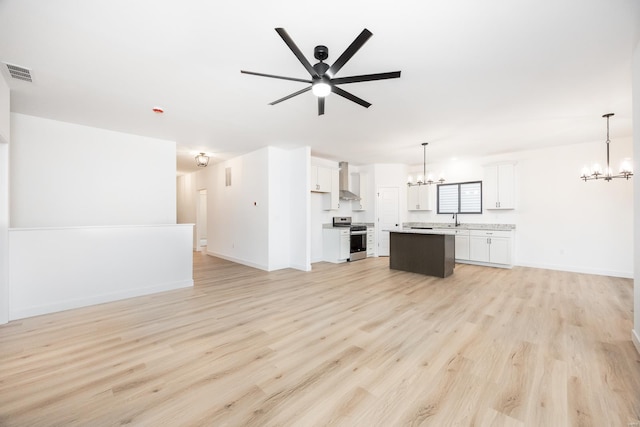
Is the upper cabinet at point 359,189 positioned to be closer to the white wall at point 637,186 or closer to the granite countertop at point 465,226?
the granite countertop at point 465,226

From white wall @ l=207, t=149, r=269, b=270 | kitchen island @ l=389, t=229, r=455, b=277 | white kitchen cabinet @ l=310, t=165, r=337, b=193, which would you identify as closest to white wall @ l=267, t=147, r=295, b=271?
white wall @ l=207, t=149, r=269, b=270

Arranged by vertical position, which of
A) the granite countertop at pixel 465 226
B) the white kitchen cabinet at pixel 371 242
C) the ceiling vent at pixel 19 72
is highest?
the ceiling vent at pixel 19 72

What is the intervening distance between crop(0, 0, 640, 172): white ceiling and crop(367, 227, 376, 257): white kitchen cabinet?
12.0 feet

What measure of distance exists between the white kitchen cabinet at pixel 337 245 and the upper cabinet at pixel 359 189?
1.50m

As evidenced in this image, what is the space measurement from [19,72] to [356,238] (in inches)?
257

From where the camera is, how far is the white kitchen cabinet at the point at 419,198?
7.65 meters

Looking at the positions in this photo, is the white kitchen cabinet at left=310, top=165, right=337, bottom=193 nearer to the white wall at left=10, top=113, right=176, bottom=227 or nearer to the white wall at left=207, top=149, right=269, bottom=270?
the white wall at left=207, top=149, right=269, bottom=270

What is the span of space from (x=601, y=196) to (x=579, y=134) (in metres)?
1.52

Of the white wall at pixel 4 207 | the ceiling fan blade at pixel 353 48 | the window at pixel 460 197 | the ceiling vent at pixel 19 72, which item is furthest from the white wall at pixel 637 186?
the white wall at pixel 4 207

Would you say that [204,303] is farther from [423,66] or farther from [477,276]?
[477,276]

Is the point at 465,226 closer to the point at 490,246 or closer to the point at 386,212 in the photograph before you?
the point at 490,246

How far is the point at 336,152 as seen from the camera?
642cm

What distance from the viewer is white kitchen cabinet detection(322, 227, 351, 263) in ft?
22.1

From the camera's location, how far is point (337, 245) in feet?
22.2
